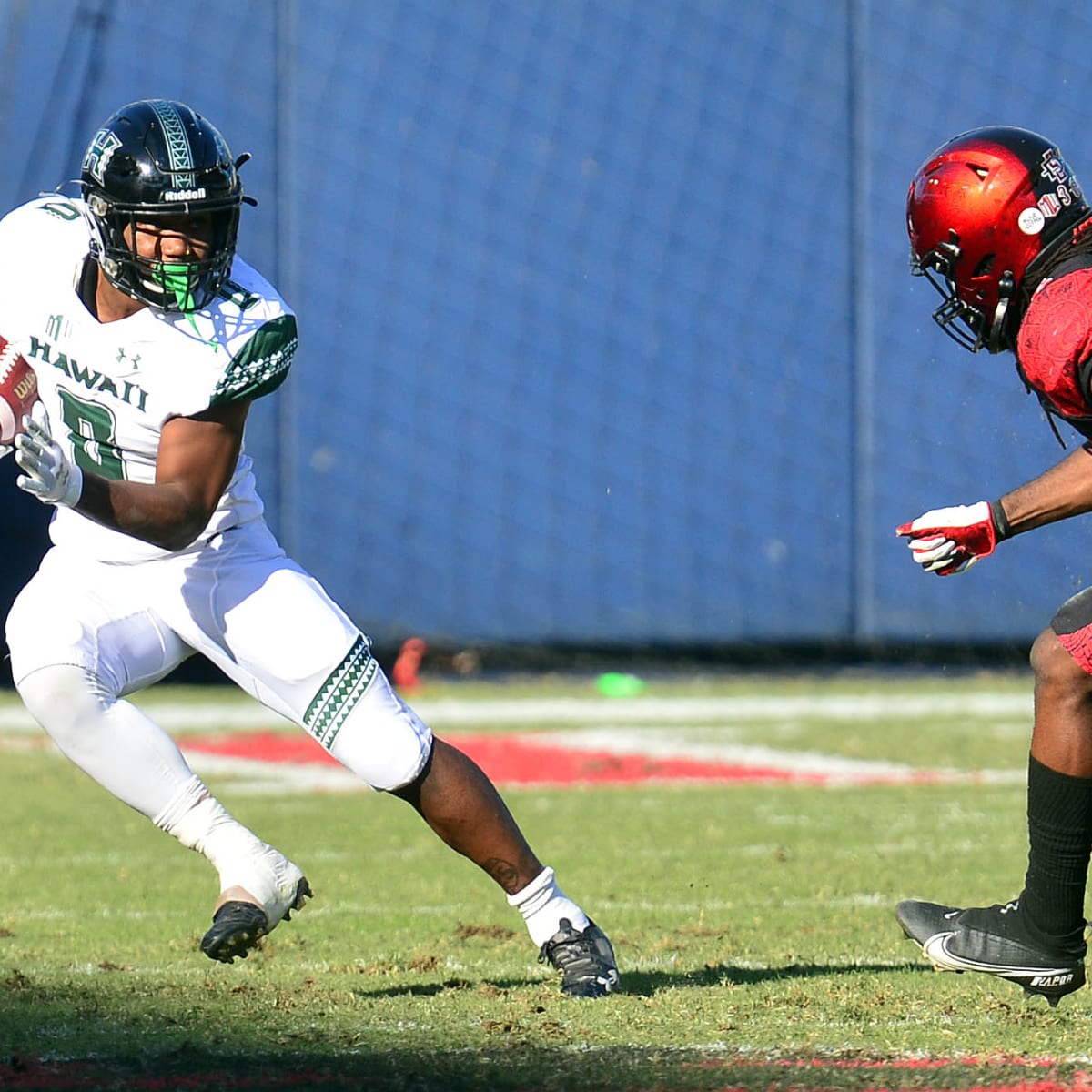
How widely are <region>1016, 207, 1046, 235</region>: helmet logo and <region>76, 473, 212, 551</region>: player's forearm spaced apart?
1.54 metres

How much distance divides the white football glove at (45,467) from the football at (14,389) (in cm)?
30

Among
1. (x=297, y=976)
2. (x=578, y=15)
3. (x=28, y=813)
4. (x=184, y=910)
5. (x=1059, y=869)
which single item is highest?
(x=578, y=15)

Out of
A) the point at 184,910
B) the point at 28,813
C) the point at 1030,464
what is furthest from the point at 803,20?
the point at 184,910

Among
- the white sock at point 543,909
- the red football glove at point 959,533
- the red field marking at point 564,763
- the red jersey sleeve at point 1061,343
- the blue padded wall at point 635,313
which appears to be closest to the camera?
the red jersey sleeve at point 1061,343

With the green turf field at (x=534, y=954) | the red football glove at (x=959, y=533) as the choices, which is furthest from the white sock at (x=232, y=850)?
the red football glove at (x=959, y=533)

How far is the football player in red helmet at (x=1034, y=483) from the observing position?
10.6 ft

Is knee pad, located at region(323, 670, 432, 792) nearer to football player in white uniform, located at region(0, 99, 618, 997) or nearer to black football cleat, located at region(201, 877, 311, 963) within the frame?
football player in white uniform, located at region(0, 99, 618, 997)

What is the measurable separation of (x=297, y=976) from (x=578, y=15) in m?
8.62

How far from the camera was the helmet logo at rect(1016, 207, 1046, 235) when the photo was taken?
11.2 feet

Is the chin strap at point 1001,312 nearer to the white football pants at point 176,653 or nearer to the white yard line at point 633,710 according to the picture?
the white football pants at point 176,653

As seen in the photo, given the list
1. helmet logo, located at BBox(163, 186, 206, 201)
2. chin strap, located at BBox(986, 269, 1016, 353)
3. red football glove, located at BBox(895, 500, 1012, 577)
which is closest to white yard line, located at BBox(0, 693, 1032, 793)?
helmet logo, located at BBox(163, 186, 206, 201)

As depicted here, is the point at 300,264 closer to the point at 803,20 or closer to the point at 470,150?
the point at 470,150

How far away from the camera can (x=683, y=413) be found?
11359 millimetres

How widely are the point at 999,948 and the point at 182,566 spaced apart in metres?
1.67
